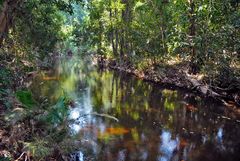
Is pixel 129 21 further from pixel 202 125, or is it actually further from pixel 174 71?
pixel 202 125

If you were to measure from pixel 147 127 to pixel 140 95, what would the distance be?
6.90 m

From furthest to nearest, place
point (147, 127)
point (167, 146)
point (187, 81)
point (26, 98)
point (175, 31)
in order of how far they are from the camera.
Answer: point (175, 31)
point (187, 81)
point (147, 127)
point (167, 146)
point (26, 98)

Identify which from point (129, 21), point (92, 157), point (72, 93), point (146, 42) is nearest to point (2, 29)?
point (92, 157)

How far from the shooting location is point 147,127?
12.6 metres

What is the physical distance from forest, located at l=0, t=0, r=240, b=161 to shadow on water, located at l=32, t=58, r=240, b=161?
3 cm

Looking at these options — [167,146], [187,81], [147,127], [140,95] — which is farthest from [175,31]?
[167,146]

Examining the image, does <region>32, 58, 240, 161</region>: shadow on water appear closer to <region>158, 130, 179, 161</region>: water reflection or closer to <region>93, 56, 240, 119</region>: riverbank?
<region>158, 130, 179, 161</region>: water reflection

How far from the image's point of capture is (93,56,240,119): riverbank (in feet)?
56.6

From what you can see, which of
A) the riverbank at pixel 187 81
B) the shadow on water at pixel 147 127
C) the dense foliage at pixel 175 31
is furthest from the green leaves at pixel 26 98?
the riverbank at pixel 187 81

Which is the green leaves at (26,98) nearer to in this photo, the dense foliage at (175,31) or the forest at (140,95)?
the forest at (140,95)

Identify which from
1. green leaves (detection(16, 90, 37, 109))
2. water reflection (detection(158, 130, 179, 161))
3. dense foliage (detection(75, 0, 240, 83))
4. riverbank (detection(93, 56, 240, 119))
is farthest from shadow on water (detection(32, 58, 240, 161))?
dense foliage (detection(75, 0, 240, 83))

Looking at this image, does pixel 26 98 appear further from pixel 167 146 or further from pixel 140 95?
pixel 140 95

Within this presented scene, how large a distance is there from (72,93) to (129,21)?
16.4 metres

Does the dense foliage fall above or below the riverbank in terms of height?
above
